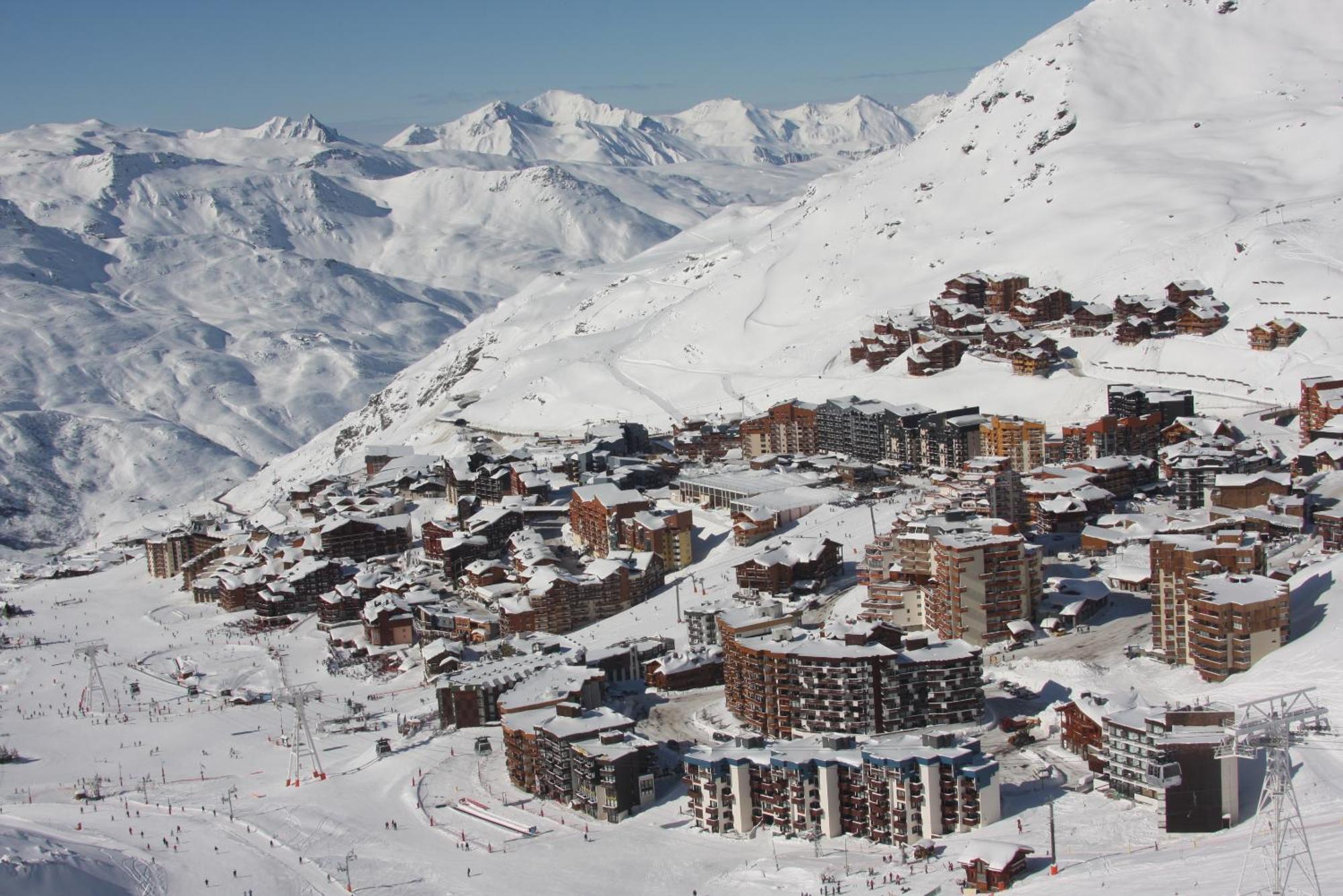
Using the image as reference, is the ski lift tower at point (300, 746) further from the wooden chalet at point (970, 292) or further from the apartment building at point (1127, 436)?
the wooden chalet at point (970, 292)

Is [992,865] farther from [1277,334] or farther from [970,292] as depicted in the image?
[970,292]

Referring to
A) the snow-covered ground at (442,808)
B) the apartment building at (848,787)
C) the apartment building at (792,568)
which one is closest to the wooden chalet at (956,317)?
the apartment building at (792,568)

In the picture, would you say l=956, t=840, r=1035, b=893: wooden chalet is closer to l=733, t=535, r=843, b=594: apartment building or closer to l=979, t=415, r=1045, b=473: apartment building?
l=733, t=535, r=843, b=594: apartment building

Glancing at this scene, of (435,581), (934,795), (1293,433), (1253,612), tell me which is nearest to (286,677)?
(435,581)

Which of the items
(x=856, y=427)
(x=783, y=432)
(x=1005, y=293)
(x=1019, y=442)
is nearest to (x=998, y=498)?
(x=1019, y=442)

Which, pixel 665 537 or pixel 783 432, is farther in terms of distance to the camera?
pixel 783 432

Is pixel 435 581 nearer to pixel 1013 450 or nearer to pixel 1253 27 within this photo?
pixel 1013 450

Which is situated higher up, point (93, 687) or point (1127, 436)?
point (1127, 436)
